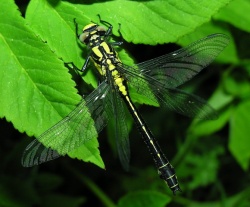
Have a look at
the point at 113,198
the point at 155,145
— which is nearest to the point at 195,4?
the point at 155,145

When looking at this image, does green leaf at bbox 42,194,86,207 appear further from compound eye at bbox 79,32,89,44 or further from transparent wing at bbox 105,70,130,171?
compound eye at bbox 79,32,89,44

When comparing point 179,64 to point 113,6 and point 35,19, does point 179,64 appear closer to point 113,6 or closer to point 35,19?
point 113,6

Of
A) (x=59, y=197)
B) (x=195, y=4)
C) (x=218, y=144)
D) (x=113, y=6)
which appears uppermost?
(x=113, y=6)

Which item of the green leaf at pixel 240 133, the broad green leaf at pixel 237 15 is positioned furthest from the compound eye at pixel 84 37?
the green leaf at pixel 240 133

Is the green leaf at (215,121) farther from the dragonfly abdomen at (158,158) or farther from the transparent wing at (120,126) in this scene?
the transparent wing at (120,126)

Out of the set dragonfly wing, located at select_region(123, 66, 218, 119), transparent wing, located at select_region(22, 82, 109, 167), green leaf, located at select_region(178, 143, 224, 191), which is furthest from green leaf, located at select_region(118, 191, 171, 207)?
green leaf, located at select_region(178, 143, 224, 191)

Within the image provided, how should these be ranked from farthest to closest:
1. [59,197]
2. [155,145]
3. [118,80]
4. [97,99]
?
[59,197]
[155,145]
[118,80]
[97,99]

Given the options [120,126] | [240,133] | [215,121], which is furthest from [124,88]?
[240,133]
